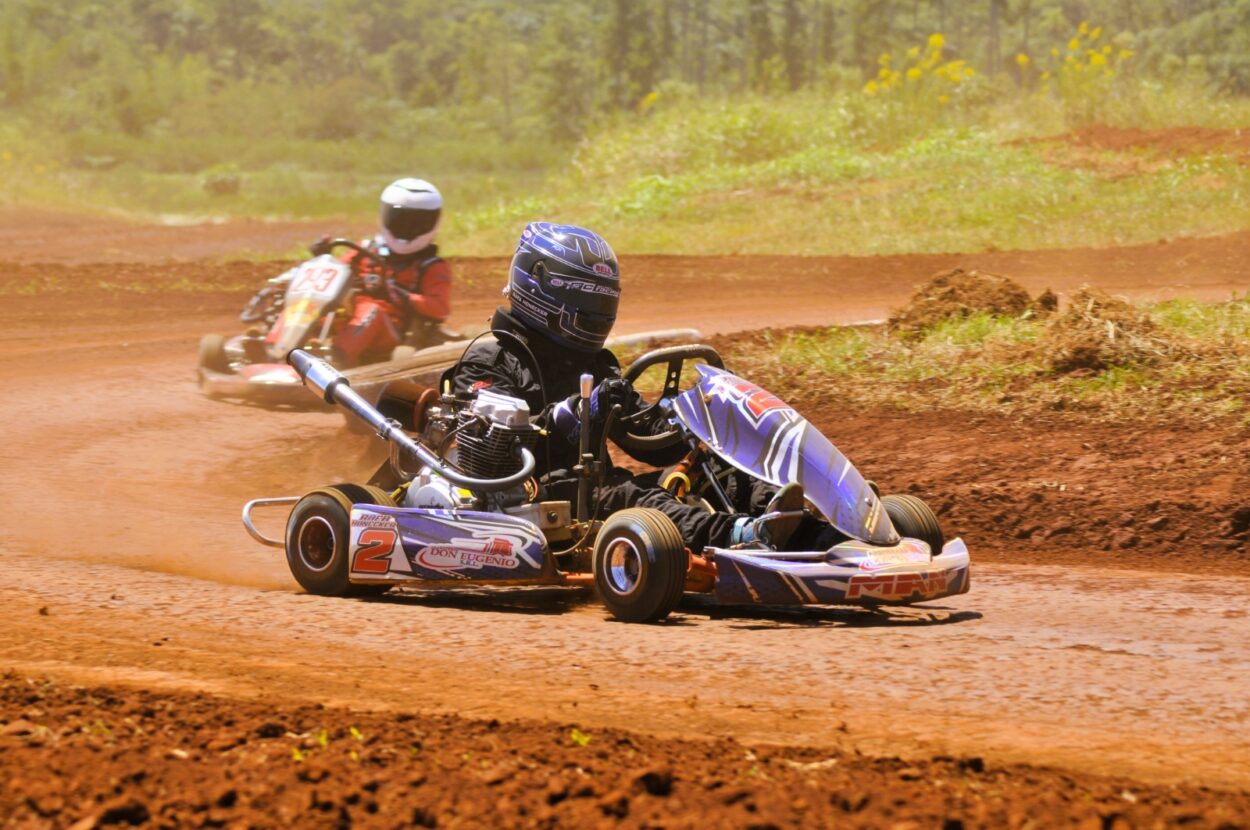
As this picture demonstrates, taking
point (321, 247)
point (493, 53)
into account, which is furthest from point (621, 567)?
point (493, 53)

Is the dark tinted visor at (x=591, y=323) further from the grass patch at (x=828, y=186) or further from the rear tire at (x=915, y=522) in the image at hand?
the grass patch at (x=828, y=186)

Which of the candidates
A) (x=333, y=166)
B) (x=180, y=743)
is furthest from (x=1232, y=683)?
(x=333, y=166)

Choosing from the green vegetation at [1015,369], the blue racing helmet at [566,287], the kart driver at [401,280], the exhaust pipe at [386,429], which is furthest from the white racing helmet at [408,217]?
the blue racing helmet at [566,287]

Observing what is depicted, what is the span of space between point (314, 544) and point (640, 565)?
5.82 ft

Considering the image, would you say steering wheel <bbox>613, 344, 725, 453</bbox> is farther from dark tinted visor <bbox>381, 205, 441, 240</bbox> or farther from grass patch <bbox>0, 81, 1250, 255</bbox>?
grass patch <bbox>0, 81, 1250, 255</bbox>

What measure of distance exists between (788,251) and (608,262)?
43.2 ft

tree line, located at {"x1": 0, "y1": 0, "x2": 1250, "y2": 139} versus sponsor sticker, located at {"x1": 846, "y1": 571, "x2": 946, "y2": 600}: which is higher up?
tree line, located at {"x1": 0, "y1": 0, "x2": 1250, "y2": 139}

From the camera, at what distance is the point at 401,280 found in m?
11.5

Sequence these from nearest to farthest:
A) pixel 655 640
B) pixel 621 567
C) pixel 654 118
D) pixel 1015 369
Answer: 1. pixel 655 640
2. pixel 621 567
3. pixel 1015 369
4. pixel 654 118

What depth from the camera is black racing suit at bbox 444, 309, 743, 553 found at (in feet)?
20.5

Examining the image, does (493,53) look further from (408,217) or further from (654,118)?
(408,217)

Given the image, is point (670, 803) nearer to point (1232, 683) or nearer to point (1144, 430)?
point (1232, 683)

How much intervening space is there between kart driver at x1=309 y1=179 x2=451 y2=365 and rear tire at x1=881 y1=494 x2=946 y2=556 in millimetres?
5753

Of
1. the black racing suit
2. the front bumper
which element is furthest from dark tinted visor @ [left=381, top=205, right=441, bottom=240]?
the front bumper
